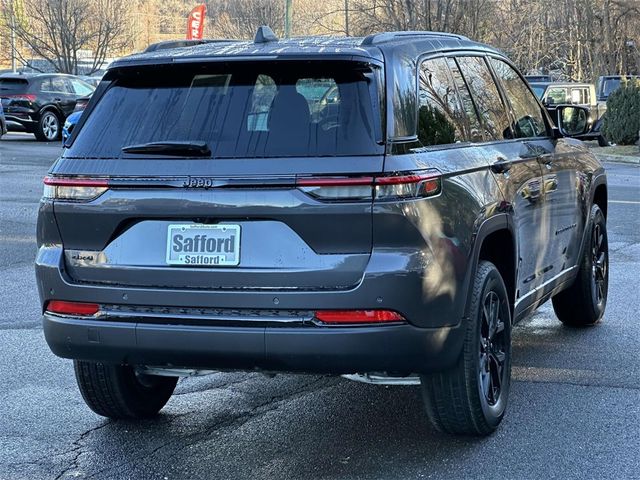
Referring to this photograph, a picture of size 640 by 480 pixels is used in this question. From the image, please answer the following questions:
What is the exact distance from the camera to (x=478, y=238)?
180 inches

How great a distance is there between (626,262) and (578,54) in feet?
128

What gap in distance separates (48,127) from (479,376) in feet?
83.3

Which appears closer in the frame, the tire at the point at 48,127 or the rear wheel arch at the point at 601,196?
the rear wheel arch at the point at 601,196

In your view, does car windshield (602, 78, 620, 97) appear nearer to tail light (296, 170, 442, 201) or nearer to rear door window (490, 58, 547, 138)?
rear door window (490, 58, 547, 138)

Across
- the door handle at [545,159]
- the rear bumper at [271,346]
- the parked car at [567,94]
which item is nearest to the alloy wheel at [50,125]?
the parked car at [567,94]

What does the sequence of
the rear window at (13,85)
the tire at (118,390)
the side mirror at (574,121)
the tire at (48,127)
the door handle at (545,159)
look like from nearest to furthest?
1. the tire at (118,390)
2. the door handle at (545,159)
3. the side mirror at (574,121)
4. the rear window at (13,85)
5. the tire at (48,127)

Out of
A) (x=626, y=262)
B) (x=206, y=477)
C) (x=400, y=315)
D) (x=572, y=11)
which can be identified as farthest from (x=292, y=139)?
(x=572, y=11)

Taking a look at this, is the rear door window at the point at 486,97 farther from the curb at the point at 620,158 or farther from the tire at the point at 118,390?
the curb at the point at 620,158

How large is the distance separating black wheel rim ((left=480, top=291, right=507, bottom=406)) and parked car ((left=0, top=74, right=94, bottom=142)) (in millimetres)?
24237

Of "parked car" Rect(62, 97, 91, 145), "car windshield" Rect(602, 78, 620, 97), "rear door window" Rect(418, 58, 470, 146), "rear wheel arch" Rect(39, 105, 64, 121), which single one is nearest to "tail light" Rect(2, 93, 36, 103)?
"rear wheel arch" Rect(39, 105, 64, 121)

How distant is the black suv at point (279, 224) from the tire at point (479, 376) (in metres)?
0.01

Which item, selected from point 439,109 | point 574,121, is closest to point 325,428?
point 439,109

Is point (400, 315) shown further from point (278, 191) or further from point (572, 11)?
point (572, 11)

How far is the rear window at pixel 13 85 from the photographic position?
28188 mm
